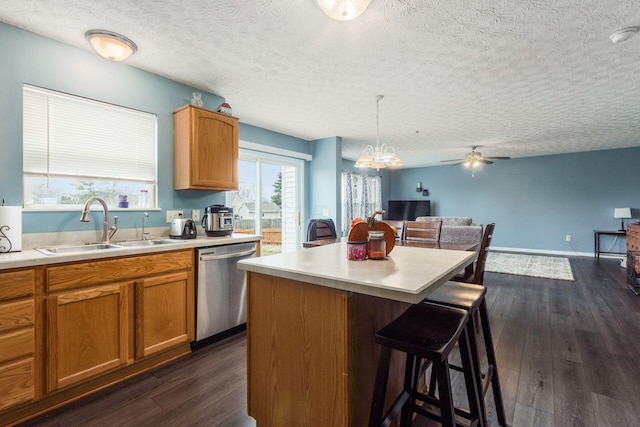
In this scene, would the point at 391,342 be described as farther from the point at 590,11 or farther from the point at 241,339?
the point at 590,11

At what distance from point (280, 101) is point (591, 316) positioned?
4.08 meters

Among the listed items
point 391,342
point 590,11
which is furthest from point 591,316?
point 391,342

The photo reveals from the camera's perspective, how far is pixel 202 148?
110 inches

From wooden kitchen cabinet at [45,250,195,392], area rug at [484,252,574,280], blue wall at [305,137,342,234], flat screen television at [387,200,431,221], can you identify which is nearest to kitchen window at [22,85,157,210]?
wooden kitchen cabinet at [45,250,195,392]

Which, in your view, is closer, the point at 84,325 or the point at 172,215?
the point at 84,325

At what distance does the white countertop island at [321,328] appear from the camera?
1160 mm

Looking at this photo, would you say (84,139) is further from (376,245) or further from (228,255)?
(376,245)

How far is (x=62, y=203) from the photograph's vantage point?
226 cm

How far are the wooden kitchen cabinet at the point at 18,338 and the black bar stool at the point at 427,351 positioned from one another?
1.86 meters

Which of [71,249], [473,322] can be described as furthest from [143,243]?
[473,322]

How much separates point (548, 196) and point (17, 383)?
363 inches

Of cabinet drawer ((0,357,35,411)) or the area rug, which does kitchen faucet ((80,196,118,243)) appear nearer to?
cabinet drawer ((0,357,35,411))

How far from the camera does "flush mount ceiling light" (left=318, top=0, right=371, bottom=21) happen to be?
5.25 ft

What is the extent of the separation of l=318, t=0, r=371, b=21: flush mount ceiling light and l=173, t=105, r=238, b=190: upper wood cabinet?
1.60 meters
